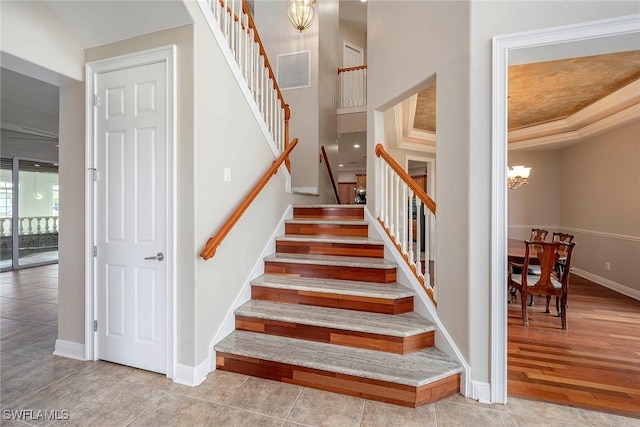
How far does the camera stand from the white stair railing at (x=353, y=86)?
6035mm

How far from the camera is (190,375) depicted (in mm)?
2092

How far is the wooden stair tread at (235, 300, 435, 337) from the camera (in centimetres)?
218

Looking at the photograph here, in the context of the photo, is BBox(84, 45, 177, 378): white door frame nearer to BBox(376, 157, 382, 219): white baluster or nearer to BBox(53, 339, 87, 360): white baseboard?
BBox(53, 339, 87, 360): white baseboard

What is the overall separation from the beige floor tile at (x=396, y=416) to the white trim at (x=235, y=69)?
2651mm

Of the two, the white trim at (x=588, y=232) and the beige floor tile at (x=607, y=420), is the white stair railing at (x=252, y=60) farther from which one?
the white trim at (x=588, y=232)

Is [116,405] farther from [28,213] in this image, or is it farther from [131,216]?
[28,213]

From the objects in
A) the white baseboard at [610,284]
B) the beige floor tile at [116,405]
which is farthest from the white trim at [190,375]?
the white baseboard at [610,284]

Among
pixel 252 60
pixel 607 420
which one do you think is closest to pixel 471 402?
pixel 607 420

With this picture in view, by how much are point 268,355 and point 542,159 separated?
23.1ft

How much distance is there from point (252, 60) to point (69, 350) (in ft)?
10.3

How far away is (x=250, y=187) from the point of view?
286 centimetres

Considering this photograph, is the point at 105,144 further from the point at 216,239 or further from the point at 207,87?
the point at 216,239

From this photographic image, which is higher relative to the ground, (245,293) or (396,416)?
(245,293)

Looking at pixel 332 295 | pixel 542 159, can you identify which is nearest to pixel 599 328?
pixel 332 295
